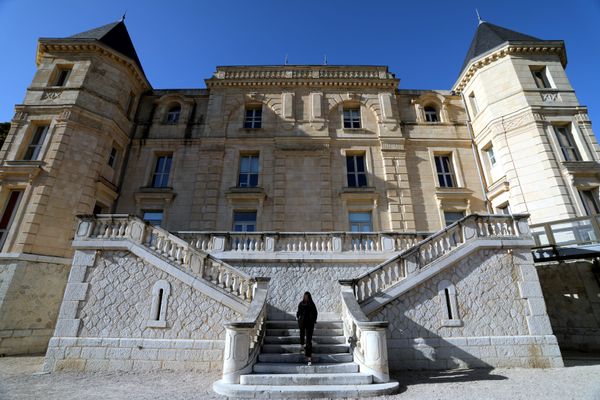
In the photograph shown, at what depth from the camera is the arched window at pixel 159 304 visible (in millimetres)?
7996

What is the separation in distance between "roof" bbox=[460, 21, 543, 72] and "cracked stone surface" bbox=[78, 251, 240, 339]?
769 inches

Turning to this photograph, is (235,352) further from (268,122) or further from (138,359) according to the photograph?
(268,122)

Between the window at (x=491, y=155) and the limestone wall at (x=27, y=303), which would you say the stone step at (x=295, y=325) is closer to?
the limestone wall at (x=27, y=303)

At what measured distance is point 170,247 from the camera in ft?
28.3

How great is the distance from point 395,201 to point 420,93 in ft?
26.7

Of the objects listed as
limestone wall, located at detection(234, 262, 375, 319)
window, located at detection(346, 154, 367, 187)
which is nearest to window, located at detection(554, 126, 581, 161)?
window, located at detection(346, 154, 367, 187)

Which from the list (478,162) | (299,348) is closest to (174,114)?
(299,348)

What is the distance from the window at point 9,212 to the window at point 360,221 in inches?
594

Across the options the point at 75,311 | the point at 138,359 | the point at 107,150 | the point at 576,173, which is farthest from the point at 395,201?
the point at 107,150

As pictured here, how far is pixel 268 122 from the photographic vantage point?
1681cm

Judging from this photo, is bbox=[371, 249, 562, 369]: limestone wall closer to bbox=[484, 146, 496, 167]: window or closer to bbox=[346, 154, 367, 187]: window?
bbox=[346, 154, 367, 187]: window

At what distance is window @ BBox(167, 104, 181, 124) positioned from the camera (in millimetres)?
17547

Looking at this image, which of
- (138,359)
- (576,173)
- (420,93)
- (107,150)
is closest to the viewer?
(138,359)

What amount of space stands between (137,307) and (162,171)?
9915mm
